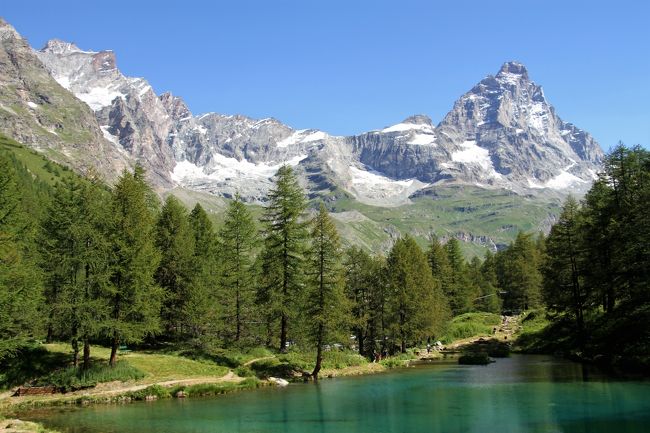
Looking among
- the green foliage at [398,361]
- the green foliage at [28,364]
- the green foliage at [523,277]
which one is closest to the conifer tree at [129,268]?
the green foliage at [28,364]

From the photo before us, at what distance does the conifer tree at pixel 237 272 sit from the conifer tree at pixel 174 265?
3.89 metres

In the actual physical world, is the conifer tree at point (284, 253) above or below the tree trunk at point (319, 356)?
above

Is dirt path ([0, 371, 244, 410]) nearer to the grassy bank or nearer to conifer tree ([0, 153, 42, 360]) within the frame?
conifer tree ([0, 153, 42, 360])

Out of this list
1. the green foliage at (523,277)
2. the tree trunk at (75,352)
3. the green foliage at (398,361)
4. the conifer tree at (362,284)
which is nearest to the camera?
the tree trunk at (75,352)

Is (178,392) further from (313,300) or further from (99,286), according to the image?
(313,300)

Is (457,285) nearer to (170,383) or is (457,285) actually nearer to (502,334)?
(502,334)

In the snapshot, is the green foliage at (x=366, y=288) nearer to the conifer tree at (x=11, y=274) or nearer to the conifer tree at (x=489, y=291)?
the conifer tree at (x=11, y=274)

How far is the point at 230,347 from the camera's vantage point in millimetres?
54656

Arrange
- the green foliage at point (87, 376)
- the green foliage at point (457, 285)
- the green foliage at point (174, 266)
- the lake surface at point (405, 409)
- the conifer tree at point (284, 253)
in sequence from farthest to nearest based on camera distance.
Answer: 1. the green foliage at point (457, 285)
2. the green foliage at point (174, 266)
3. the conifer tree at point (284, 253)
4. the green foliage at point (87, 376)
5. the lake surface at point (405, 409)

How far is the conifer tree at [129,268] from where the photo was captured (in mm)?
43344

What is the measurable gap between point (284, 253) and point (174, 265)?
11257 millimetres

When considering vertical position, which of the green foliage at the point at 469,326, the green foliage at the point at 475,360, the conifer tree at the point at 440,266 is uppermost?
the conifer tree at the point at 440,266

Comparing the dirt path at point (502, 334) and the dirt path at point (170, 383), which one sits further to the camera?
the dirt path at point (502, 334)

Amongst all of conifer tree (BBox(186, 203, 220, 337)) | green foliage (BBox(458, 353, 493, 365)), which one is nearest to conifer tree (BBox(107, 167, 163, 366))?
conifer tree (BBox(186, 203, 220, 337))
